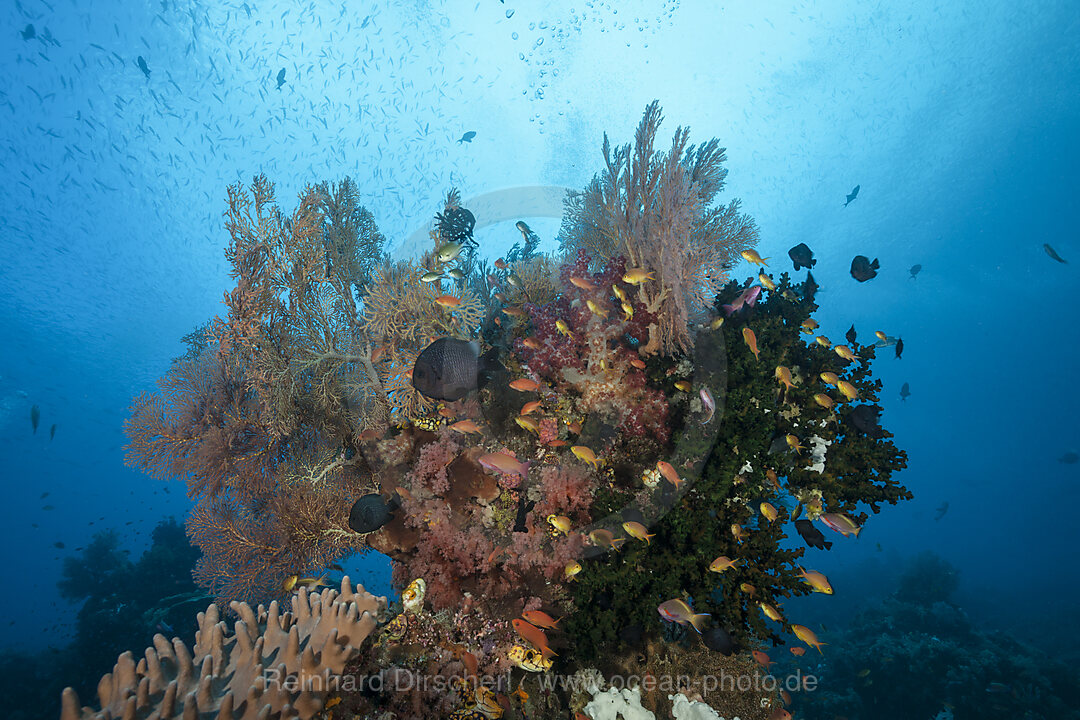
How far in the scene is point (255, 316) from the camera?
593cm

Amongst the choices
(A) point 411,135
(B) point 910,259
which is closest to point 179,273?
(A) point 411,135

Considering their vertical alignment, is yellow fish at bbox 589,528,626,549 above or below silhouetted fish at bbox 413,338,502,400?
below

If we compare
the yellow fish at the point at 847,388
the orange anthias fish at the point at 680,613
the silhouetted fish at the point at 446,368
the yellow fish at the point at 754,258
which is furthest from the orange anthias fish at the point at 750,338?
the silhouetted fish at the point at 446,368

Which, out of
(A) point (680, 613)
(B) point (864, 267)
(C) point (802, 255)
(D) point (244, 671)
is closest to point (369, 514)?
(D) point (244, 671)

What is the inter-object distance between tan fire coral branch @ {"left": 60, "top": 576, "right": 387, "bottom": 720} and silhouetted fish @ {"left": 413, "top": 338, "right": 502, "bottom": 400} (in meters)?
2.15

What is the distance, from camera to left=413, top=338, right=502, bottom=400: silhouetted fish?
4277mm

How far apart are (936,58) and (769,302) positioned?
1964 inches

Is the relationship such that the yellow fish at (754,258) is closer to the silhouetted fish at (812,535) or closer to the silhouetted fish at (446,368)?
the silhouetted fish at (812,535)

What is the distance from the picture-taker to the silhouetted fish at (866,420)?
16.4 feet

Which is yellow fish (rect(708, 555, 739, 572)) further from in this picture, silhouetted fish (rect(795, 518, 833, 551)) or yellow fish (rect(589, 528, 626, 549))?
silhouetted fish (rect(795, 518, 833, 551))

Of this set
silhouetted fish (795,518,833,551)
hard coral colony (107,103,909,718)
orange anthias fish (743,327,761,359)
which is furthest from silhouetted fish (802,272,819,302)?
silhouetted fish (795,518,833,551)

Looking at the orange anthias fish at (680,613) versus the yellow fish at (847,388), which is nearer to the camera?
the orange anthias fish at (680,613)

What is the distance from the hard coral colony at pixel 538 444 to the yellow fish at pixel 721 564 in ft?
0.07

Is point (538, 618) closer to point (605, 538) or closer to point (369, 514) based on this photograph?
point (605, 538)
